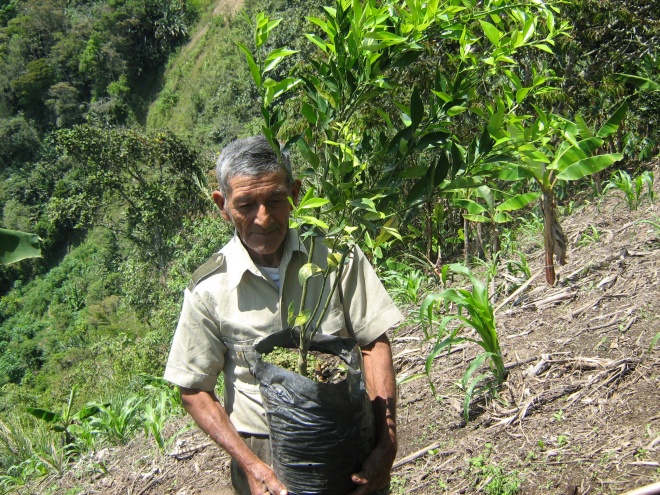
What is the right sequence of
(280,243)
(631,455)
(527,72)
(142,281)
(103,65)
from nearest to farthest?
(280,243)
(631,455)
(527,72)
(142,281)
(103,65)

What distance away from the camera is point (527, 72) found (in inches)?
281

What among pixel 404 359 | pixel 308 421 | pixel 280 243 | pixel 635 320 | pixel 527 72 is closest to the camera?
pixel 308 421

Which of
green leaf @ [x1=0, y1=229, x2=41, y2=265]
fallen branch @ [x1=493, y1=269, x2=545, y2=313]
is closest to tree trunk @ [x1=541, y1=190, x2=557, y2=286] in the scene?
fallen branch @ [x1=493, y1=269, x2=545, y2=313]

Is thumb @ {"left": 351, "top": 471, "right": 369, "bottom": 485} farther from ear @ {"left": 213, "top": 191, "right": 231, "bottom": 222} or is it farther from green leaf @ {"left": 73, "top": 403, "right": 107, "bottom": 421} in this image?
green leaf @ {"left": 73, "top": 403, "right": 107, "bottom": 421}

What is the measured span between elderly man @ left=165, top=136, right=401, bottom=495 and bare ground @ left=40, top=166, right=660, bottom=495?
2.87 ft

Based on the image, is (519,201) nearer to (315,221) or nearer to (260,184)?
(260,184)

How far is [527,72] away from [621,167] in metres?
1.51

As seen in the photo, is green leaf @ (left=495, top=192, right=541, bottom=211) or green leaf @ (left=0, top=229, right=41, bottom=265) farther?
green leaf @ (left=495, top=192, right=541, bottom=211)

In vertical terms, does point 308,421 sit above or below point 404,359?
above

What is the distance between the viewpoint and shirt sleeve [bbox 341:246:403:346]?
219 cm

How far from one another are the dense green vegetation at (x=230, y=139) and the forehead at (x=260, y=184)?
151 millimetres

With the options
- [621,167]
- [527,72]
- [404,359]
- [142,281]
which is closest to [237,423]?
[404,359]

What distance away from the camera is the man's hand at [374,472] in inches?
76.6

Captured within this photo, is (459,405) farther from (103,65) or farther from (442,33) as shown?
(103,65)
